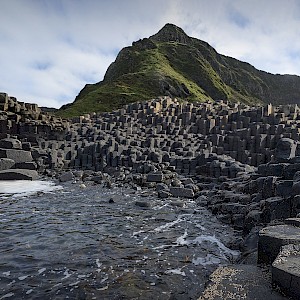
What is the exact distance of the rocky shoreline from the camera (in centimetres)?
900

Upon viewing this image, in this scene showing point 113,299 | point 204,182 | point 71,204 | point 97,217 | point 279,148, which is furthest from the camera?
point 204,182

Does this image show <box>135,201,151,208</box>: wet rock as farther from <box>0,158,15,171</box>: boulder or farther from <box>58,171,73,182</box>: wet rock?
<box>0,158,15,171</box>: boulder

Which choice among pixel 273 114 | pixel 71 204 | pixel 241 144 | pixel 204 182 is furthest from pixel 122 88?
pixel 71 204

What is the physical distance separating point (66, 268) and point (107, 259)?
37.3 inches

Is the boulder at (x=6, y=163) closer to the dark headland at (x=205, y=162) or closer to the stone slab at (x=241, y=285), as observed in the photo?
the dark headland at (x=205, y=162)

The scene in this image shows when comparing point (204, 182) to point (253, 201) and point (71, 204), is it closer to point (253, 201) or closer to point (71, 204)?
point (253, 201)

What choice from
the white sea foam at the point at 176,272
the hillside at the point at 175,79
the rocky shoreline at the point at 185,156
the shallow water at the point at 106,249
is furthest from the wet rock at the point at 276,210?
the hillside at the point at 175,79

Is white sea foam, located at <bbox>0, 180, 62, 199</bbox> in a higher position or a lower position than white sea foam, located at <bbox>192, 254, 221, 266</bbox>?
higher

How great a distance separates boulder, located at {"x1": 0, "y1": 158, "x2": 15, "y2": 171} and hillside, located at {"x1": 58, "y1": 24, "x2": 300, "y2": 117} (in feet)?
108

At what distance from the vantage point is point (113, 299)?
17.2 feet

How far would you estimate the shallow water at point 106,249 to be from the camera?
18.5 ft

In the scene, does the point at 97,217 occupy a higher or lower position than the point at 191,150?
lower

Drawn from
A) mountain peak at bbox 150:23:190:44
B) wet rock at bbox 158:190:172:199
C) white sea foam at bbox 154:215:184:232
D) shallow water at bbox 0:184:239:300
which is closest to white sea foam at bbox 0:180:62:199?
shallow water at bbox 0:184:239:300

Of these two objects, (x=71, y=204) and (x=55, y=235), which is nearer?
(x=55, y=235)
